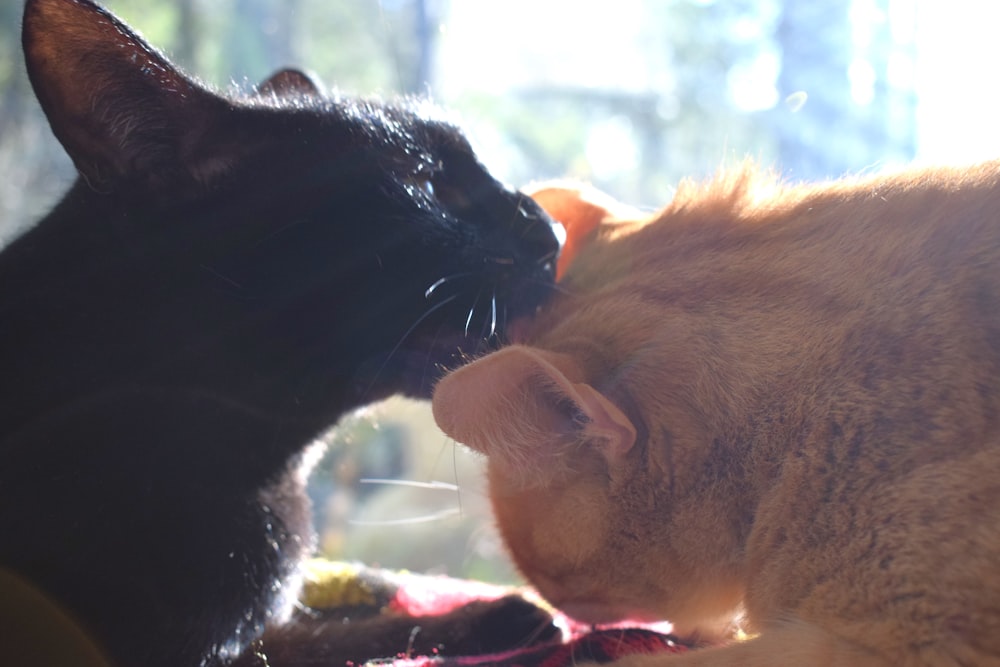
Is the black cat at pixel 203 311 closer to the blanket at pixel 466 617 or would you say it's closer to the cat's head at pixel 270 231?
the cat's head at pixel 270 231

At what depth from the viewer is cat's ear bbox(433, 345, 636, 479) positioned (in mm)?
792

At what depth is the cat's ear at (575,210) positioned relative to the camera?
1386mm

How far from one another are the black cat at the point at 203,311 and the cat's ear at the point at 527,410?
27 centimetres

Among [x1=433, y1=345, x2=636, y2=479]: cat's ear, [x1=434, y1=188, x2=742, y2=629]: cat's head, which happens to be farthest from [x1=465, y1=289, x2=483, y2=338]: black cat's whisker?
[x1=433, y1=345, x2=636, y2=479]: cat's ear

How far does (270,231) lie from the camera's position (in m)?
1.12

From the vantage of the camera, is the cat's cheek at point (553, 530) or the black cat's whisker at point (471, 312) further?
the black cat's whisker at point (471, 312)

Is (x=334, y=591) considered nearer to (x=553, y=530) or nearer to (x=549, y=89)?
(x=553, y=530)

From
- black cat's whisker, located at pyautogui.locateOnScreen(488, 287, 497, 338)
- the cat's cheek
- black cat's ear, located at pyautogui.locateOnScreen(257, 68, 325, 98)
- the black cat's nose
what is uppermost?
the black cat's nose

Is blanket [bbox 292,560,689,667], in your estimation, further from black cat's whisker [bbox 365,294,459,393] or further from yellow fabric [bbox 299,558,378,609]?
black cat's whisker [bbox 365,294,459,393]

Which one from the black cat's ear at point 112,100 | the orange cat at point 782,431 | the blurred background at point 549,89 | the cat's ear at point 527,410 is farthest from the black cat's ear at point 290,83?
the cat's ear at point 527,410

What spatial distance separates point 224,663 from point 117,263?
57 centimetres

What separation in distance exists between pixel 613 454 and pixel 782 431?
189 millimetres

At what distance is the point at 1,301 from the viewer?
105cm

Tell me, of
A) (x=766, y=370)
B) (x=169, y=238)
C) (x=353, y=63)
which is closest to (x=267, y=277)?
(x=169, y=238)
